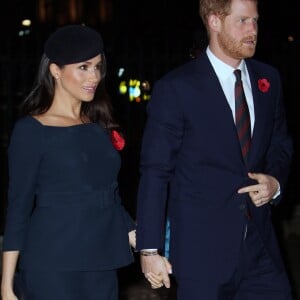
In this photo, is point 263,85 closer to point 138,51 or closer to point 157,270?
point 157,270

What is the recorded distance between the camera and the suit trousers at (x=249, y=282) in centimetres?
414

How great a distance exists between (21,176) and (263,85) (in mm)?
1174

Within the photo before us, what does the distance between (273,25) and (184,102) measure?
14.9 meters

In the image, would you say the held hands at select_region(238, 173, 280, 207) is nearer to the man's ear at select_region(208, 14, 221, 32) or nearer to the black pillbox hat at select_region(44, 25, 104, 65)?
the man's ear at select_region(208, 14, 221, 32)

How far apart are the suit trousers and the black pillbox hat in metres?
1.07

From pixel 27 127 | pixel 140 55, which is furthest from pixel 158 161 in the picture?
pixel 140 55

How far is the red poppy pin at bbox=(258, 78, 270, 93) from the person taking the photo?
4289 millimetres

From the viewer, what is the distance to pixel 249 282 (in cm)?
417

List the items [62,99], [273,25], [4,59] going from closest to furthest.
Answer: [62,99], [4,59], [273,25]

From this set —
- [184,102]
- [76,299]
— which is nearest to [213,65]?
[184,102]

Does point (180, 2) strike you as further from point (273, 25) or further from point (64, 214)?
point (64, 214)

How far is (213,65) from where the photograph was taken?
4.24m

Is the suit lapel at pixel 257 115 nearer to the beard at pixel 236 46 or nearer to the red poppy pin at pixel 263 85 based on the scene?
the red poppy pin at pixel 263 85

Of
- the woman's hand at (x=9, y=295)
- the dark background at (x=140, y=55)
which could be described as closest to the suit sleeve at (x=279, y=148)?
the woman's hand at (x=9, y=295)
